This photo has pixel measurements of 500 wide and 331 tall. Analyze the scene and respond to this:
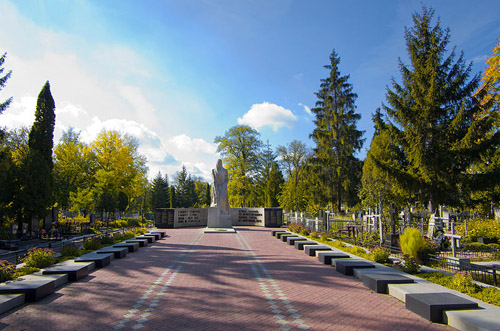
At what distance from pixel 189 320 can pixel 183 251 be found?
8813 millimetres

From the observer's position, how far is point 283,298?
7035 mm

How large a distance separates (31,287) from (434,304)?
26.5 ft

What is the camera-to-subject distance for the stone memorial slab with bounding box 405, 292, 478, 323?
5.59 m

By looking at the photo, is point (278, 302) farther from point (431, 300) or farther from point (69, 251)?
point (69, 251)

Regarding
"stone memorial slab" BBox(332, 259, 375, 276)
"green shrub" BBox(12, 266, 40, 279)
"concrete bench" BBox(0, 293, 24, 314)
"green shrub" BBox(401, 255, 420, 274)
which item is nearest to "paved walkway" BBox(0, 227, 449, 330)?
"concrete bench" BBox(0, 293, 24, 314)

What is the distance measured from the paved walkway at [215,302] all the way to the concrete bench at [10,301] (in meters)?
0.13

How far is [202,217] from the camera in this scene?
32.6 meters

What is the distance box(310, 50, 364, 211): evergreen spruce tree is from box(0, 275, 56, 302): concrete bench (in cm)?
2809

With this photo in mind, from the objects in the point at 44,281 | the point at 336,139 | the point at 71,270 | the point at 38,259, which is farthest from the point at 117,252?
the point at 336,139

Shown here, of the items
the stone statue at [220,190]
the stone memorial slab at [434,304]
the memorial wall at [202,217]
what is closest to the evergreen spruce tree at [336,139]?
the memorial wall at [202,217]

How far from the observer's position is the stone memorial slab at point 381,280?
7.50m

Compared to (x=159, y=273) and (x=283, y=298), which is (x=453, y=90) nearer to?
(x=283, y=298)

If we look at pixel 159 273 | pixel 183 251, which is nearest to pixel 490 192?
pixel 183 251

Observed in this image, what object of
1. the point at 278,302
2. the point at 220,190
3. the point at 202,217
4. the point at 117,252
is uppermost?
the point at 220,190
